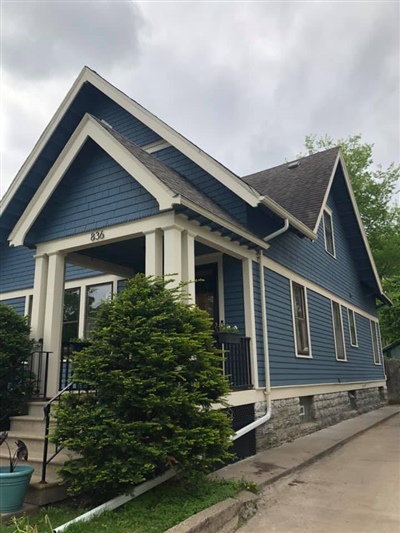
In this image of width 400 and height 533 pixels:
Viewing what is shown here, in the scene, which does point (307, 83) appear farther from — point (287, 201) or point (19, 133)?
point (19, 133)

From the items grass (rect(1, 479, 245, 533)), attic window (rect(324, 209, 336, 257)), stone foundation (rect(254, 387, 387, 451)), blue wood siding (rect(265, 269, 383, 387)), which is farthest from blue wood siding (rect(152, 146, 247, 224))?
attic window (rect(324, 209, 336, 257))

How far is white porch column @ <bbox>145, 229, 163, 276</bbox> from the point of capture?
18.4ft

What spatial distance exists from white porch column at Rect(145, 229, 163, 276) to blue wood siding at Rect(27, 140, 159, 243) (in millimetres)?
354

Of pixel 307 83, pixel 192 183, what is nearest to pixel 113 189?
pixel 192 183

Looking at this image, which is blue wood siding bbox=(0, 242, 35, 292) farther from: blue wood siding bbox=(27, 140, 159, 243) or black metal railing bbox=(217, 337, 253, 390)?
black metal railing bbox=(217, 337, 253, 390)

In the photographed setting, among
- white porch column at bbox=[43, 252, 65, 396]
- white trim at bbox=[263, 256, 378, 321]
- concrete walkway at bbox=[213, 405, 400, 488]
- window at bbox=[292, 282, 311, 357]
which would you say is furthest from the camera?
window at bbox=[292, 282, 311, 357]

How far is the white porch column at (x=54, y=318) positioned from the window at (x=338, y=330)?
786 centimetres

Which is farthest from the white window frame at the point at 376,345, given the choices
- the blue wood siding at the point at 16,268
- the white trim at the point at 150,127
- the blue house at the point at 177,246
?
the blue wood siding at the point at 16,268

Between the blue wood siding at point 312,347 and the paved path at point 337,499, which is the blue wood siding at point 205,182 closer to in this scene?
the blue wood siding at point 312,347

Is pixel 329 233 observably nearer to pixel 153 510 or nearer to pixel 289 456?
pixel 289 456

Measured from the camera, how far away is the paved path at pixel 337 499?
3922 millimetres

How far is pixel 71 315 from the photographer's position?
10008mm

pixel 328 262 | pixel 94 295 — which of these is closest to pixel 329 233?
pixel 328 262

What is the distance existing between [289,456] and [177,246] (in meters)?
3.72
